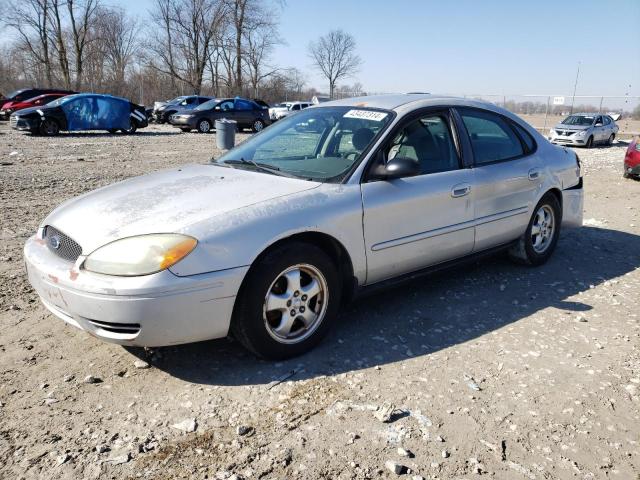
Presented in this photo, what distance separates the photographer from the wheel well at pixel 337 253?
3.21 metres

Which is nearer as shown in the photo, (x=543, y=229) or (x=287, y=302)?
(x=287, y=302)

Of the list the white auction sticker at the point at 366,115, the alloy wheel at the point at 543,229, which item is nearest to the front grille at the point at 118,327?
the white auction sticker at the point at 366,115

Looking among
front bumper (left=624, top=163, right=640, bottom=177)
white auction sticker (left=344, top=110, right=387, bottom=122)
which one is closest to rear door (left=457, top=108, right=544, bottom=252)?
white auction sticker (left=344, top=110, right=387, bottom=122)

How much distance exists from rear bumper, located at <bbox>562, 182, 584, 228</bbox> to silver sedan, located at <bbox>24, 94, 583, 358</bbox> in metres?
0.57

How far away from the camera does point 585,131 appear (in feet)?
70.1

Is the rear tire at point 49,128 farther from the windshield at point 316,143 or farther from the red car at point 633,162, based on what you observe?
the red car at point 633,162

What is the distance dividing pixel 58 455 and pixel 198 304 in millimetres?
913

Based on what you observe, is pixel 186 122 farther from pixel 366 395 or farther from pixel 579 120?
pixel 366 395

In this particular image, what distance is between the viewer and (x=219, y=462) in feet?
7.65

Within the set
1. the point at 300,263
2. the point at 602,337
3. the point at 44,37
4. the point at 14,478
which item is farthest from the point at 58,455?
the point at 44,37

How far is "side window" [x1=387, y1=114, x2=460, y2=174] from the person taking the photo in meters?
3.81

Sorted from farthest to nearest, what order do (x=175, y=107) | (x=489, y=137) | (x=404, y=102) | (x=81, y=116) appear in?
(x=175, y=107), (x=81, y=116), (x=489, y=137), (x=404, y=102)

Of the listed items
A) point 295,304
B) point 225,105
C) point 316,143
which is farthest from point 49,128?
point 295,304

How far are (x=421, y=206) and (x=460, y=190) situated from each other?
0.46 m
